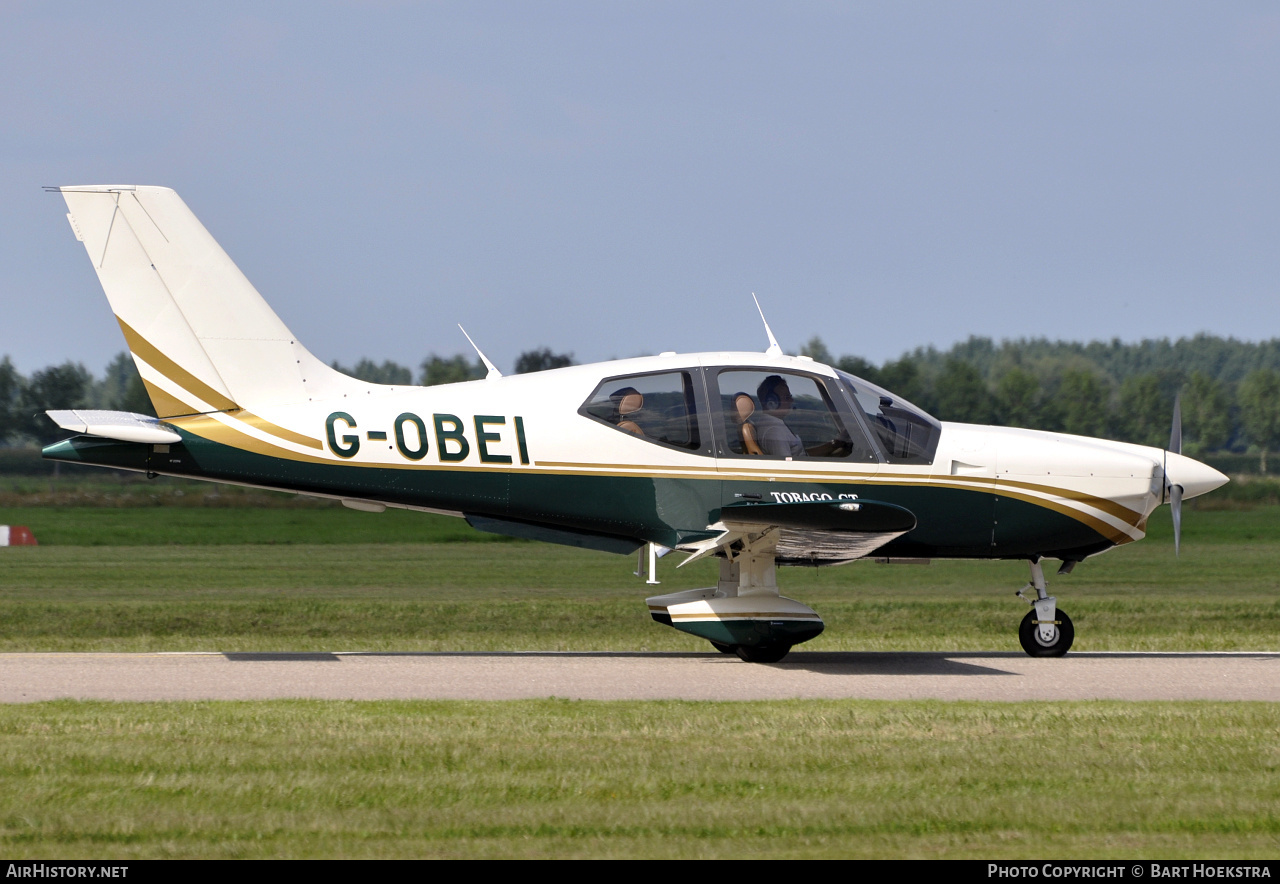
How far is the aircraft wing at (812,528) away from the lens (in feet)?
32.9

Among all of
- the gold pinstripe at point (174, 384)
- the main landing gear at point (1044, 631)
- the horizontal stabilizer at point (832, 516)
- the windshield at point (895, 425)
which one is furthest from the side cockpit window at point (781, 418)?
the gold pinstripe at point (174, 384)

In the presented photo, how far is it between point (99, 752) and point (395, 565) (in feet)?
76.9

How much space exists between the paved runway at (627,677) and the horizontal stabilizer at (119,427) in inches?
A: 71.4

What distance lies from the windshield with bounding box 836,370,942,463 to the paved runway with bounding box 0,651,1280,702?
180 centimetres

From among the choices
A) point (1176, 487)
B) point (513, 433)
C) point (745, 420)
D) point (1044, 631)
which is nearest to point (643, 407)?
point (745, 420)

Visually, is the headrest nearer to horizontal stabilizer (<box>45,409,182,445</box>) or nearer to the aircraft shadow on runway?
the aircraft shadow on runway

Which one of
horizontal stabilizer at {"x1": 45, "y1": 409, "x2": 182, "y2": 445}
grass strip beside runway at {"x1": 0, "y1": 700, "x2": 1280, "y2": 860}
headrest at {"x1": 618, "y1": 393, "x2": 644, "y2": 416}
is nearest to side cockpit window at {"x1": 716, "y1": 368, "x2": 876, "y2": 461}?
headrest at {"x1": 618, "y1": 393, "x2": 644, "y2": 416}

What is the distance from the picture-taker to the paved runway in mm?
9539

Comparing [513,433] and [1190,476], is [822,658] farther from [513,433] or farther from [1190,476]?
[1190,476]

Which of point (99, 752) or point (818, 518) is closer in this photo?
point (99, 752)

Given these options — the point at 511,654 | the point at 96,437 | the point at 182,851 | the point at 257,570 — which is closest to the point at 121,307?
the point at 96,437

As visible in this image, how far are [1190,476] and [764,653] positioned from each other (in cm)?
411

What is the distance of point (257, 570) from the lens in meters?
28.6
